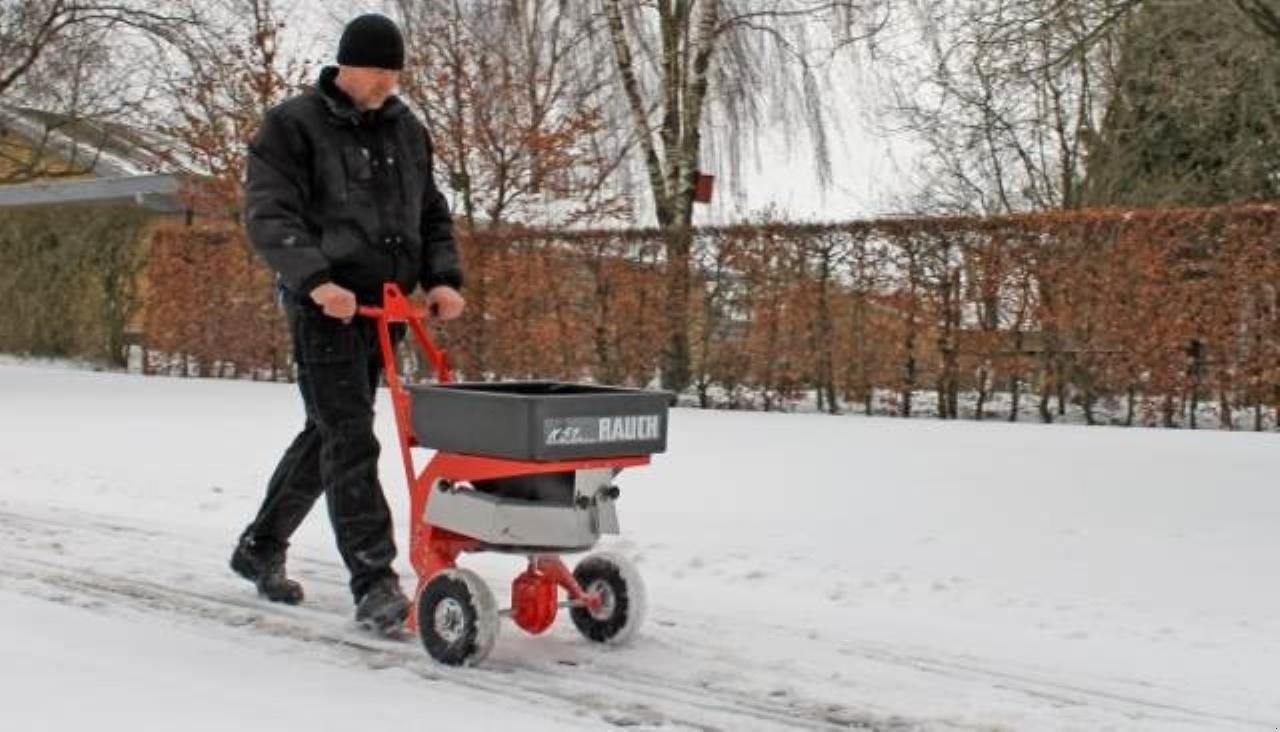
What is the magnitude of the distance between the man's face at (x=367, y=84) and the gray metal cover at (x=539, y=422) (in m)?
0.95

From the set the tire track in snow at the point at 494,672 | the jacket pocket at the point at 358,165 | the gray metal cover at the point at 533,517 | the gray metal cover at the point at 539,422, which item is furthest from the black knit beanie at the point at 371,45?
the tire track in snow at the point at 494,672

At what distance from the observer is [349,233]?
5383 millimetres

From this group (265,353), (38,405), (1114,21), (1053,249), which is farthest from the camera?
(265,353)

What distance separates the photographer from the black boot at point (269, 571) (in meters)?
5.95

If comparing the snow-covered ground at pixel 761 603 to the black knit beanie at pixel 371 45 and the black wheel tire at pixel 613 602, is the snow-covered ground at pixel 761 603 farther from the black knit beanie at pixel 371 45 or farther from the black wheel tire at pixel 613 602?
the black knit beanie at pixel 371 45

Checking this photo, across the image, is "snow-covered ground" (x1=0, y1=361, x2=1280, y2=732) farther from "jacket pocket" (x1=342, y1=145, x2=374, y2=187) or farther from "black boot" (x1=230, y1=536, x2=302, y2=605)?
"jacket pocket" (x1=342, y1=145, x2=374, y2=187)

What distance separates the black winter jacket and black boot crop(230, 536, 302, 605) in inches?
42.7

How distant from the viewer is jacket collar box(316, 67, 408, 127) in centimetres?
539

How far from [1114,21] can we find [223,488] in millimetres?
6165

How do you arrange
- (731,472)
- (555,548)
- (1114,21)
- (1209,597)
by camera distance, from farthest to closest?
1. (1114,21)
2. (731,472)
3. (1209,597)
4. (555,548)

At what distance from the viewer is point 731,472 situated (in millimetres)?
9977

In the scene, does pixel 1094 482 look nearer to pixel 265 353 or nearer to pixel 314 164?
pixel 314 164

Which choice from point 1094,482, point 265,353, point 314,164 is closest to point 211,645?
point 314,164

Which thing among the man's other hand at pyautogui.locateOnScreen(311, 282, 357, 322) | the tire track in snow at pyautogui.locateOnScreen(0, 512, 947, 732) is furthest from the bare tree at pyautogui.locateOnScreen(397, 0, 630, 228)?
the man's other hand at pyautogui.locateOnScreen(311, 282, 357, 322)
